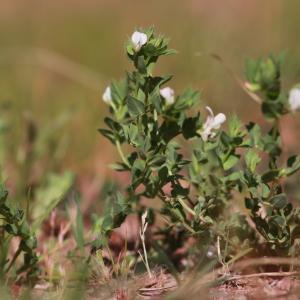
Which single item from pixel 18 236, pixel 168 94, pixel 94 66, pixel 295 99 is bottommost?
pixel 18 236

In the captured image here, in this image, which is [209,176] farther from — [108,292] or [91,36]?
[91,36]

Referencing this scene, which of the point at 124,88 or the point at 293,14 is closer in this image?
the point at 124,88

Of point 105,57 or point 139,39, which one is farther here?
point 105,57

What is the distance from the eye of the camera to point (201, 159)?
2062mm

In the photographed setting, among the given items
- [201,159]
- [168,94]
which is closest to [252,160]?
[201,159]

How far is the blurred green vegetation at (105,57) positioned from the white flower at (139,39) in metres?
1.38

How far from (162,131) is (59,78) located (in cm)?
285

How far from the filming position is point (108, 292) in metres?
1.87

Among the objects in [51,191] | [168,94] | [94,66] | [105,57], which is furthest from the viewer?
[105,57]

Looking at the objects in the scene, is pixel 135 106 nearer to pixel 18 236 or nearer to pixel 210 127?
pixel 210 127

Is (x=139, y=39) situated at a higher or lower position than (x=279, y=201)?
higher

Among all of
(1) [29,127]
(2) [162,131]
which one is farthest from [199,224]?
(1) [29,127]

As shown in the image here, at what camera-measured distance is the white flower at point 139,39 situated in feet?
6.20

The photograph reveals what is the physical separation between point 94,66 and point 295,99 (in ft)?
9.72
